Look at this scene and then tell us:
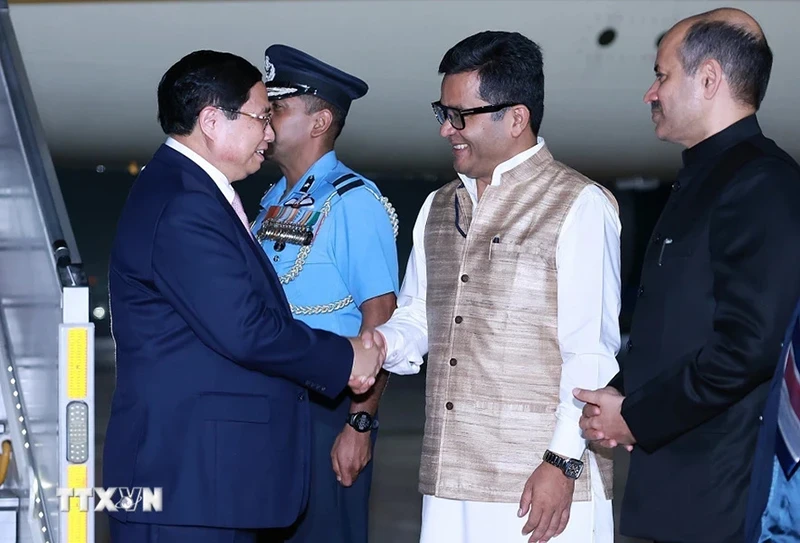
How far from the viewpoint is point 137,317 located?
218 cm

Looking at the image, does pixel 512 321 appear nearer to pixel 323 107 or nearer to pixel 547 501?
pixel 547 501

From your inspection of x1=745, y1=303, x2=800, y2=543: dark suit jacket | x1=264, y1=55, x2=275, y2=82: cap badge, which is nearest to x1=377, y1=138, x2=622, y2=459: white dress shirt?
x1=745, y1=303, x2=800, y2=543: dark suit jacket

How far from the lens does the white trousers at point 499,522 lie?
2.26 meters

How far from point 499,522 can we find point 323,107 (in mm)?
1144

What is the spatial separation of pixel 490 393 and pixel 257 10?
13.4ft

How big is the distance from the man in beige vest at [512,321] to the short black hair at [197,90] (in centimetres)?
41

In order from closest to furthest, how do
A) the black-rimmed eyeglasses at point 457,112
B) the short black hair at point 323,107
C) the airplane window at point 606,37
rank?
the black-rimmed eyeglasses at point 457,112, the short black hair at point 323,107, the airplane window at point 606,37

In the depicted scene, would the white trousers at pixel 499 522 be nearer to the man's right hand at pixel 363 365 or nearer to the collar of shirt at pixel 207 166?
the man's right hand at pixel 363 365

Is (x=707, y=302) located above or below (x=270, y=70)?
below

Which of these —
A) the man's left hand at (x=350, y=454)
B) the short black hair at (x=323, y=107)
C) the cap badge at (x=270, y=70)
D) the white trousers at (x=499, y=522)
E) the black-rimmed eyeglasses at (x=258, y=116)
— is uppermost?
the cap badge at (x=270, y=70)

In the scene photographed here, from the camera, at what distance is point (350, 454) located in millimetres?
2742

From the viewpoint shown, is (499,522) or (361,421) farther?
(361,421)

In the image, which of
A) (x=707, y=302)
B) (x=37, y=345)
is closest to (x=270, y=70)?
(x=37, y=345)

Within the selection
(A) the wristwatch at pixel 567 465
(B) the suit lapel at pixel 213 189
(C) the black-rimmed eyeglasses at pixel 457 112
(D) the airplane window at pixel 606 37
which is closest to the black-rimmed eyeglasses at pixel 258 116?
(B) the suit lapel at pixel 213 189
